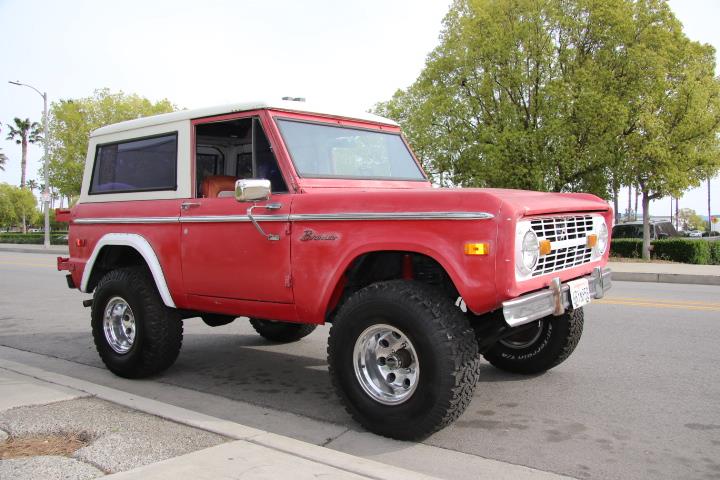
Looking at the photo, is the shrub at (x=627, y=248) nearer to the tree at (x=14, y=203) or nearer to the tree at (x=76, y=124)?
the tree at (x=76, y=124)

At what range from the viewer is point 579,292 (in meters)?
3.97

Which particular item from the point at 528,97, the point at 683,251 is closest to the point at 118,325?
the point at 683,251

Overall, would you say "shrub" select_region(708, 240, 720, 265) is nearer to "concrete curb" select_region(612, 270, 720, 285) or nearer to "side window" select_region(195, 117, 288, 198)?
"concrete curb" select_region(612, 270, 720, 285)

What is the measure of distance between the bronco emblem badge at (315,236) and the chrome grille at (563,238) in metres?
1.24

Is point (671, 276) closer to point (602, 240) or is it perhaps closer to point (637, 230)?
point (602, 240)

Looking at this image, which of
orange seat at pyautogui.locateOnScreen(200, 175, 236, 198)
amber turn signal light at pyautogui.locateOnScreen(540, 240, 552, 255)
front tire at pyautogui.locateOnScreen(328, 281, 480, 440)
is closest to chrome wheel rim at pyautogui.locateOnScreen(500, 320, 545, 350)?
amber turn signal light at pyautogui.locateOnScreen(540, 240, 552, 255)

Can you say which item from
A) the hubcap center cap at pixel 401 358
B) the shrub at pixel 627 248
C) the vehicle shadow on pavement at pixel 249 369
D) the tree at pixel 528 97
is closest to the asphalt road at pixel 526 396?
the vehicle shadow on pavement at pixel 249 369

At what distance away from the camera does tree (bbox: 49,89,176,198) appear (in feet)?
131

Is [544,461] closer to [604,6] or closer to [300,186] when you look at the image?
[300,186]

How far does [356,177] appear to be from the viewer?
15.9ft

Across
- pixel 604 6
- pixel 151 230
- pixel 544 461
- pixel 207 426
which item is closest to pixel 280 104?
pixel 151 230

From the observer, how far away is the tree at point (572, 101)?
65.3 feet

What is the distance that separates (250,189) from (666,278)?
13.1 meters

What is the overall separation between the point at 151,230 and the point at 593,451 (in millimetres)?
3722
